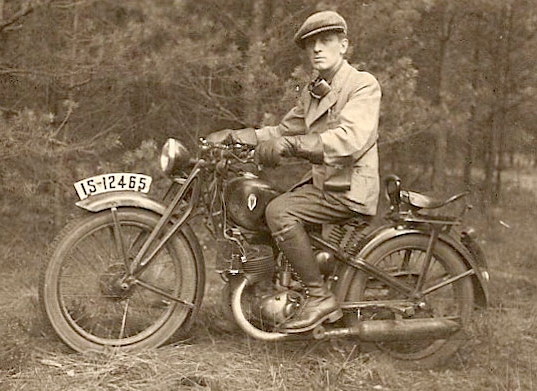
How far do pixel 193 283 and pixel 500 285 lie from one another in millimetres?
3042

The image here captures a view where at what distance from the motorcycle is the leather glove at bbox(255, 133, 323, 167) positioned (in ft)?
1.22

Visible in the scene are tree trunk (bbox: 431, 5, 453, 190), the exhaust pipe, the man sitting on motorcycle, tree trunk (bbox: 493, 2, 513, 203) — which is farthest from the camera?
tree trunk (bbox: 493, 2, 513, 203)

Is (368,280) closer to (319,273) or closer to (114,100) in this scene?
(319,273)

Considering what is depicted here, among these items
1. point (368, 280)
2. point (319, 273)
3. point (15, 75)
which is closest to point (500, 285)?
point (368, 280)

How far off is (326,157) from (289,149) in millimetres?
220

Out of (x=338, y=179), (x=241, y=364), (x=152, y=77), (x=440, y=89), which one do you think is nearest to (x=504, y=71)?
(x=440, y=89)

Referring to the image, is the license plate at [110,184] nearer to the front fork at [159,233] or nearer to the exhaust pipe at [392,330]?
the front fork at [159,233]

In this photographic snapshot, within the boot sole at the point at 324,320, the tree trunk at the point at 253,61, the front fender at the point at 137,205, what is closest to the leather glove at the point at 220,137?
the front fender at the point at 137,205

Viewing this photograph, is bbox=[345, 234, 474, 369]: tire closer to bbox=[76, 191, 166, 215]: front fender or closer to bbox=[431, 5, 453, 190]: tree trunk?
bbox=[76, 191, 166, 215]: front fender

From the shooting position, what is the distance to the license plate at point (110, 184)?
4234 mm

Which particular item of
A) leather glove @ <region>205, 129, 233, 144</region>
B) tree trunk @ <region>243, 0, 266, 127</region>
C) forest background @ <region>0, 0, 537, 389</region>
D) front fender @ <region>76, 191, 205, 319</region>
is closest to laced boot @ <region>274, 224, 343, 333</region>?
front fender @ <region>76, 191, 205, 319</region>

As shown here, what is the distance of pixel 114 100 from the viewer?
281 inches

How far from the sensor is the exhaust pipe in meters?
4.20

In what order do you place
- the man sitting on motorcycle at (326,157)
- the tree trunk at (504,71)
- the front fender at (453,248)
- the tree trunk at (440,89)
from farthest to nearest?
Answer: the tree trunk at (504,71) → the tree trunk at (440,89) → the front fender at (453,248) → the man sitting on motorcycle at (326,157)
